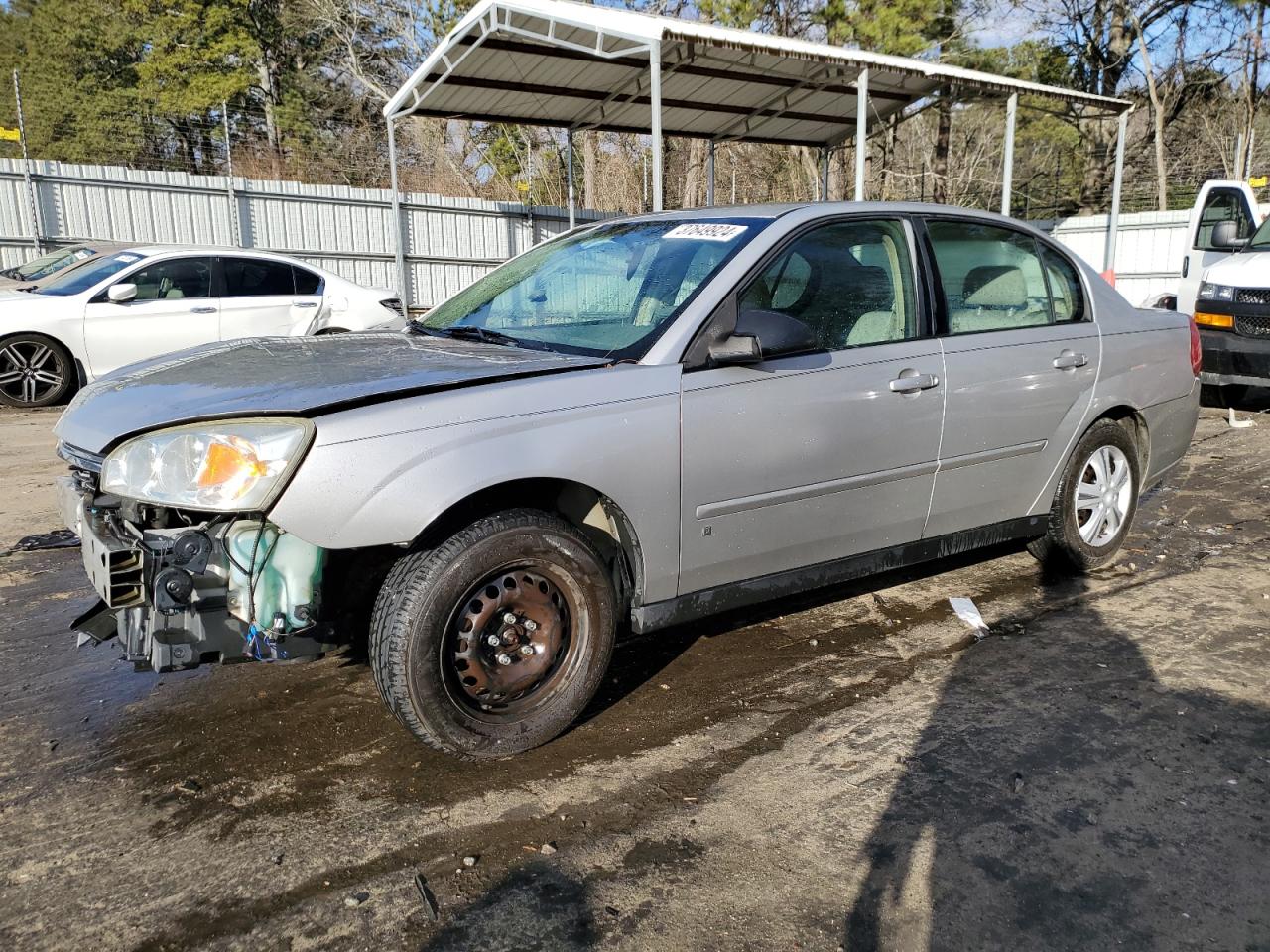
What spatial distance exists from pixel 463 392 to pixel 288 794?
4.12 ft

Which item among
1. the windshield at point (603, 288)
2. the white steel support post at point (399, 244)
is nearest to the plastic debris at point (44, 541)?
the windshield at point (603, 288)

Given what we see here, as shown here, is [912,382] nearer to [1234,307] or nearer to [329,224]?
[1234,307]

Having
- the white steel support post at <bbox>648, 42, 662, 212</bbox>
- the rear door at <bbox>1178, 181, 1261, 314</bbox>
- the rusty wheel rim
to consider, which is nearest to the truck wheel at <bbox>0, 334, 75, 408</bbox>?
the white steel support post at <bbox>648, 42, 662, 212</bbox>

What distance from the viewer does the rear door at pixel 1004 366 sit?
4.01 metres

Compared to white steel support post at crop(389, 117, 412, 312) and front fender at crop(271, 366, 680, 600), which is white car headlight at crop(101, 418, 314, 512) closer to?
front fender at crop(271, 366, 680, 600)

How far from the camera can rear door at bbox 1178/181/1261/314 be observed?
10305 mm

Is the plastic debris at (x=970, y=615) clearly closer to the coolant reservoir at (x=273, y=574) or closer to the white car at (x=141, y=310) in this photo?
the coolant reservoir at (x=273, y=574)

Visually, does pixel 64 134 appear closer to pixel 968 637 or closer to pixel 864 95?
pixel 864 95

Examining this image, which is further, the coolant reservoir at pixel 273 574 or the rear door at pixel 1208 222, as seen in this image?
the rear door at pixel 1208 222

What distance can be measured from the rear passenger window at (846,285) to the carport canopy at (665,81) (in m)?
6.61

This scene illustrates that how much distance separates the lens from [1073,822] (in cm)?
272

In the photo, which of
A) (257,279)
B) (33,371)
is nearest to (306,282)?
(257,279)

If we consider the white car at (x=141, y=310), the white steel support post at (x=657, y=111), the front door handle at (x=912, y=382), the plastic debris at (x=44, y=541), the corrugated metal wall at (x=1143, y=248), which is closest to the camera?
the front door handle at (x=912, y=382)

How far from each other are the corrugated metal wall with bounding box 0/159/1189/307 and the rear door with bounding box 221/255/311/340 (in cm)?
620
